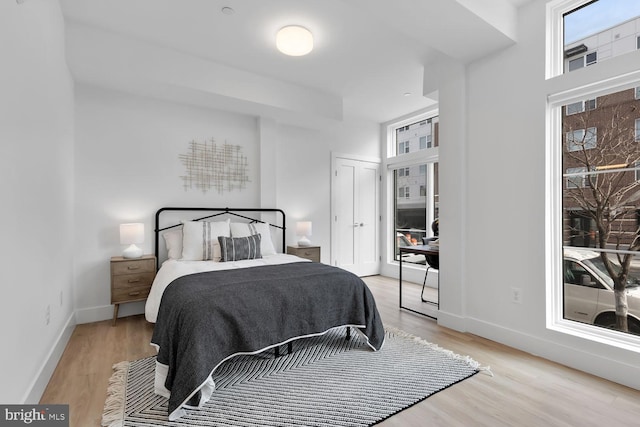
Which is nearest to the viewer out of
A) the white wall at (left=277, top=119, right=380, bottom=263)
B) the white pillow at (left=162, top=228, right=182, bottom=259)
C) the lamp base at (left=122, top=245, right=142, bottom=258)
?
the lamp base at (left=122, top=245, right=142, bottom=258)

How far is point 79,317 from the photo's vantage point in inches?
132

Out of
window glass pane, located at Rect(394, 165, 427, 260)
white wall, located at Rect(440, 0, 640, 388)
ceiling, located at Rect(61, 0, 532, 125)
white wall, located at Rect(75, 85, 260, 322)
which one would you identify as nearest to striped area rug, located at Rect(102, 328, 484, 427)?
white wall, located at Rect(440, 0, 640, 388)

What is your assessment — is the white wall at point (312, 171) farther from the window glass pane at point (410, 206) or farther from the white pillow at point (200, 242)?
the white pillow at point (200, 242)

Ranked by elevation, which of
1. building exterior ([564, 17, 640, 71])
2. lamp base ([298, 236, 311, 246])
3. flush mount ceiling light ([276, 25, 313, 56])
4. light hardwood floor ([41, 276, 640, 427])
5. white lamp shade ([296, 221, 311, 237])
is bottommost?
light hardwood floor ([41, 276, 640, 427])

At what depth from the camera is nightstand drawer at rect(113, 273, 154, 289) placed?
10.8 ft

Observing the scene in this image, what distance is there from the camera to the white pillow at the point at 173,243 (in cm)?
366

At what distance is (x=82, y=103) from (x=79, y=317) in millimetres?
2278

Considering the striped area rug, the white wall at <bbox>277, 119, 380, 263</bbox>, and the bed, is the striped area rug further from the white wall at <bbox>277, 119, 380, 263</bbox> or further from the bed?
the white wall at <bbox>277, 119, 380, 263</bbox>

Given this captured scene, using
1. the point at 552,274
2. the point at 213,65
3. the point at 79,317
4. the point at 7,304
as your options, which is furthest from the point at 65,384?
the point at 552,274

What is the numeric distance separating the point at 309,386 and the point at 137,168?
308 centimetres

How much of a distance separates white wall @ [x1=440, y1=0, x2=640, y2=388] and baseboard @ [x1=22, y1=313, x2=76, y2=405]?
3.27 metres

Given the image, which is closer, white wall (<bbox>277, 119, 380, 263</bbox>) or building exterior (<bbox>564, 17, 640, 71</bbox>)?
building exterior (<bbox>564, 17, 640, 71</bbox>)

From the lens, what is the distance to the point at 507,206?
9.27ft

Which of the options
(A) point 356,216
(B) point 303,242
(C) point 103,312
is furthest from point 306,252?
(C) point 103,312
